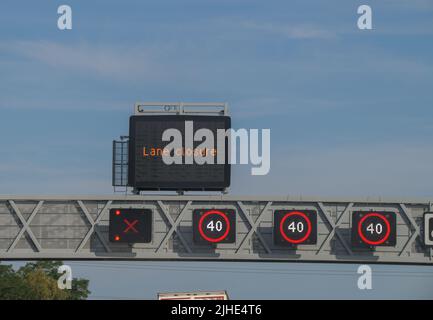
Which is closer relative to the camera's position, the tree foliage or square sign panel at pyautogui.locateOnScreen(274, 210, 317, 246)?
square sign panel at pyautogui.locateOnScreen(274, 210, 317, 246)

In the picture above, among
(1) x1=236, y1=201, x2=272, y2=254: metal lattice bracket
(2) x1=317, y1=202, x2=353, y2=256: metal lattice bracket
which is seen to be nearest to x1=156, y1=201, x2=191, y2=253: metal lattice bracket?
(1) x1=236, y1=201, x2=272, y2=254: metal lattice bracket

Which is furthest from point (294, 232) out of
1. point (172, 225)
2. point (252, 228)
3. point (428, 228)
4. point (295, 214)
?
point (428, 228)

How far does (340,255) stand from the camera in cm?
5184

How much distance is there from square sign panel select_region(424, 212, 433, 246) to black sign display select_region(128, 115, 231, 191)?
8.00 metres

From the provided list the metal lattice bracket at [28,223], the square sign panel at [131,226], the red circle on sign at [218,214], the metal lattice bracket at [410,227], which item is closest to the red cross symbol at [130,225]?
the square sign panel at [131,226]

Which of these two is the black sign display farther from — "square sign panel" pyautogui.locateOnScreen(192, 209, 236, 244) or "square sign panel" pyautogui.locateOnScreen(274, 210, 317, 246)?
"square sign panel" pyautogui.locateOnScreen(274, 210, 317, 246)

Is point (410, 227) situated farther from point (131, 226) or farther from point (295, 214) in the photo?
point (131, 226)

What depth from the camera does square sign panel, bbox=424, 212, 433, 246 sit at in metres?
51.0

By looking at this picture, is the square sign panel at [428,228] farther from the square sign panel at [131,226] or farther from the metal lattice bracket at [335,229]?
the square sign panel at [131,226]

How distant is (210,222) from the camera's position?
1993 inches

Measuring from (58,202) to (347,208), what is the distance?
38.0 ft

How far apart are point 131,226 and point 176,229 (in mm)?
1948

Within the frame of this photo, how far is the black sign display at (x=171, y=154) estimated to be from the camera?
50.4 meters
